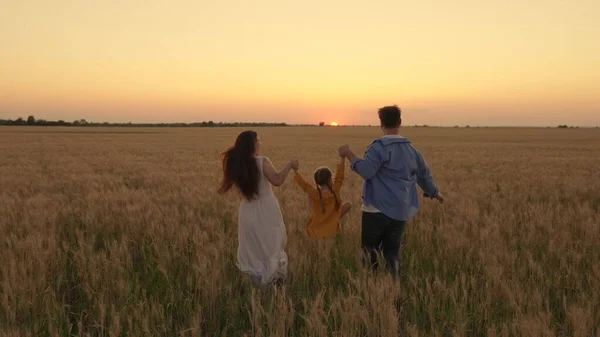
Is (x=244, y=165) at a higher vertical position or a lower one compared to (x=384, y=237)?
higher

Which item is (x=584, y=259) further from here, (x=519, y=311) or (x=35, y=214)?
(x=35, y=214)

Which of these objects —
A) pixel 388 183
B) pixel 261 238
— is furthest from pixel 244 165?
pixel 388 183

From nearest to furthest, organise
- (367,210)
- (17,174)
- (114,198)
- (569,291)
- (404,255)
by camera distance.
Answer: (569,291) → (367,210) → (404,255) → (114,198) → (17,174)

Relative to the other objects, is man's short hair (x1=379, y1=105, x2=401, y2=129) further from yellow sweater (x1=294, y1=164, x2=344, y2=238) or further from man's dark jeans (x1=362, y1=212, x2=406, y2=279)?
man's dark jeans (x1=362, y1=212, x2=406, y2=279)

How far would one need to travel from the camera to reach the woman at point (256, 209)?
370 centimetres

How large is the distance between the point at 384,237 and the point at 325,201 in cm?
68

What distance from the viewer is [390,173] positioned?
374cm

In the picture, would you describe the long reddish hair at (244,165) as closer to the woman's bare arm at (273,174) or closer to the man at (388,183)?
the woman's bare arm at (273,174)

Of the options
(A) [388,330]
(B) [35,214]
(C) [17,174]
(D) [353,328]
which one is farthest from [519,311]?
(C) [17,174]

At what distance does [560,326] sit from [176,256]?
11.6 ft

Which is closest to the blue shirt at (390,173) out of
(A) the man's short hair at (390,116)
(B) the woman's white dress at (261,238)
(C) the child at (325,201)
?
(A) the man's short hair at (390,116)

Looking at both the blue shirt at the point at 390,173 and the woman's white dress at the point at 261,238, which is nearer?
the blue shirt at the point at 390,173

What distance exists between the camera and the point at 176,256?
4.52 m

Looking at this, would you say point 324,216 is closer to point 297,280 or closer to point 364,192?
point 364,192
